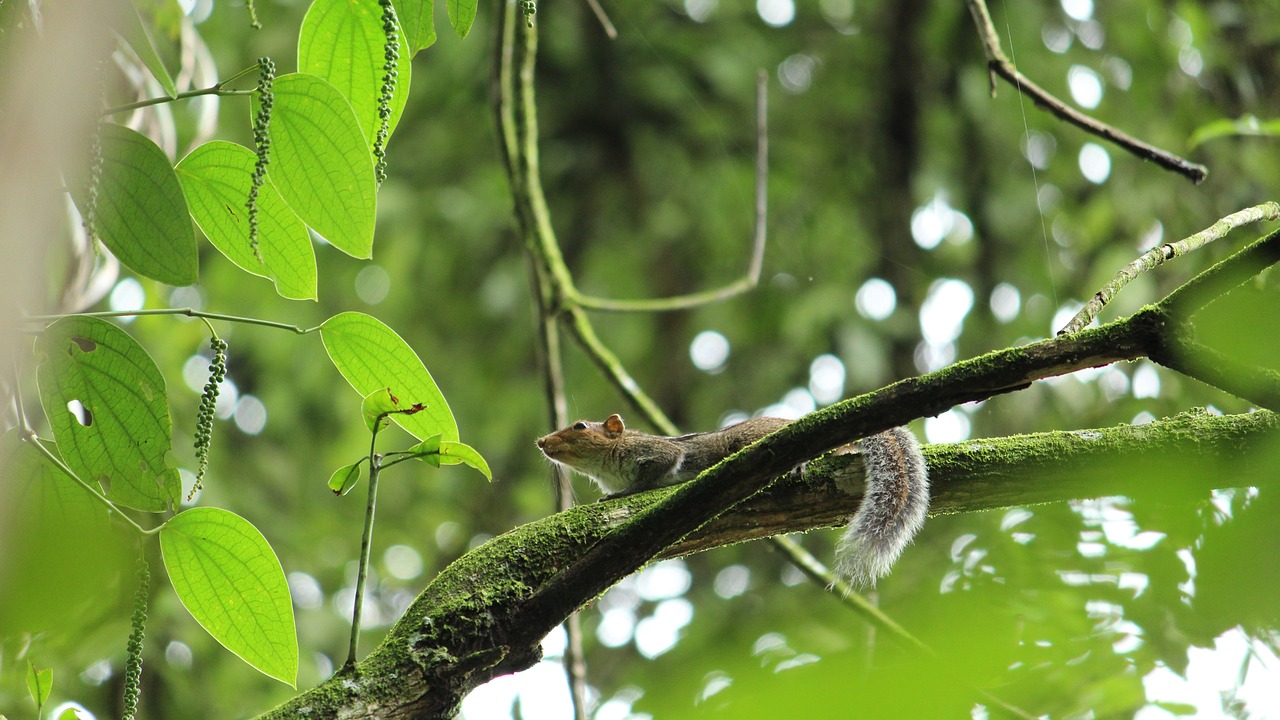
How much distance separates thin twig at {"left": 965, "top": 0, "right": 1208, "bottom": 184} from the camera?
5.47ft

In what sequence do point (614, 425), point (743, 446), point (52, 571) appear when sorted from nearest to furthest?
point (52, 571) < point (743, 446) < point (614, 425)

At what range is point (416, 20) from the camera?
4.71 ft

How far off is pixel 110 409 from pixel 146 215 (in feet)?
1.02

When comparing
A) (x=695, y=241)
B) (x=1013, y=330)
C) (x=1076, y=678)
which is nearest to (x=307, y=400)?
(x=695, y=241)

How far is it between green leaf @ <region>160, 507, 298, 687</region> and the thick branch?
9 cm

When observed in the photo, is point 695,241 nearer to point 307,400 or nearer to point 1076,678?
point 307,400

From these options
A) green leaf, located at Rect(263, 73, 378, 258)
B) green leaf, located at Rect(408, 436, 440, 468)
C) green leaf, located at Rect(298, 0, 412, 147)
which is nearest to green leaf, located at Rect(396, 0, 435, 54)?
green leaf, located at Rect(298, 0, 412, 147)

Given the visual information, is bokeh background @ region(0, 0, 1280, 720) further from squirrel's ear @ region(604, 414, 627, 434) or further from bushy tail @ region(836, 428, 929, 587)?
bushy tail @ region(836, 428, 929, 587)

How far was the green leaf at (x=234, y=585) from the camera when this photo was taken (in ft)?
4.59

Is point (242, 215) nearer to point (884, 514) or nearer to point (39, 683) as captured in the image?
point (39, 683)

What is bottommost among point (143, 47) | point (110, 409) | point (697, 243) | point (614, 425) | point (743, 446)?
point (110, 409)

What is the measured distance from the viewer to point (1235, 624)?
0.46 meters

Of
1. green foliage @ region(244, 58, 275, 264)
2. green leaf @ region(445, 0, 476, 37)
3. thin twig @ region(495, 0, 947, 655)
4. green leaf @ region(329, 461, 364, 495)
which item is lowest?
green leaf @ region(329, 461, 364, 495)

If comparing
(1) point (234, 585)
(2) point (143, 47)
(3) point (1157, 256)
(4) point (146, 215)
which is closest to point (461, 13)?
(2) point (143, 47)
